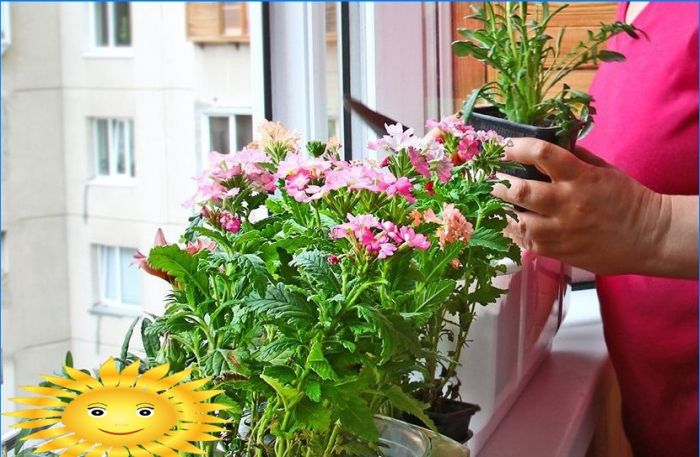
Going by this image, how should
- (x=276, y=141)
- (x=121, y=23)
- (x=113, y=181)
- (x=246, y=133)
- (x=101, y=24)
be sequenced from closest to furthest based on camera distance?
(x=276, y=141) → (x=246, y=133) → (x=113, y=181) → (x=101, y=24) → (x=121, y=23)

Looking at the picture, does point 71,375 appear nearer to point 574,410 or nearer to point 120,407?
point 120,407

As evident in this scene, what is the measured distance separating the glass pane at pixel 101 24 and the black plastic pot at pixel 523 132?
3477mm

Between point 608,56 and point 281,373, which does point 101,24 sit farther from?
point 281,373

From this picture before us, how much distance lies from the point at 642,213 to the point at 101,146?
366 centimetres

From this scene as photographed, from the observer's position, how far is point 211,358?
1.57 feet

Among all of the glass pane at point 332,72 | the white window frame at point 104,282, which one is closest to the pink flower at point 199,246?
the glass pane at point 332,72

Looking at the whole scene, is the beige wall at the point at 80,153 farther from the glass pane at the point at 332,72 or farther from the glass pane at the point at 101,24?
the glass pane at the point at 332,72

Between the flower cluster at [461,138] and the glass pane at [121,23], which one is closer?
the flower cluster at [461,138]

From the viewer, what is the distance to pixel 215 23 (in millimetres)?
3395

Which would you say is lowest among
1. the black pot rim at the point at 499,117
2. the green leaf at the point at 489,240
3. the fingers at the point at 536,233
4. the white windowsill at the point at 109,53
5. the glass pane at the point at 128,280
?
the glass pane at the point at 128,280

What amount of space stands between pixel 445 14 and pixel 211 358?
102 centimetres

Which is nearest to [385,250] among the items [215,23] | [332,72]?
[332,72]

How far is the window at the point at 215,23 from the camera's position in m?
3.28

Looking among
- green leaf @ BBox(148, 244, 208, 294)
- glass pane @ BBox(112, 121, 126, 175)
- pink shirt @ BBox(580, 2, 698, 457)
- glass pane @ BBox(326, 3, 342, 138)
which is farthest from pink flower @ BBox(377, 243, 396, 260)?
glass pane @ BBox(112, 121, 126, 175)
